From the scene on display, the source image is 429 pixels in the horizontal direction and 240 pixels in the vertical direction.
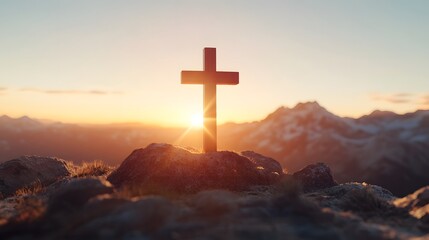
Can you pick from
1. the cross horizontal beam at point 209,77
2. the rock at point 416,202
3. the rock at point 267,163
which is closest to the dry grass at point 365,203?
the rock at point 416,202

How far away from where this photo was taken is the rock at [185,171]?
606 inches

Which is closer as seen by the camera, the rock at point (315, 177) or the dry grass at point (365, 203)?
the dry grass at point (365, 203)

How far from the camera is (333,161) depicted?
198 m

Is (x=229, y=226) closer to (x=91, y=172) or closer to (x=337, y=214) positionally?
(x=337, y=214)

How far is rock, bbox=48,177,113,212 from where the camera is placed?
31.1 feet

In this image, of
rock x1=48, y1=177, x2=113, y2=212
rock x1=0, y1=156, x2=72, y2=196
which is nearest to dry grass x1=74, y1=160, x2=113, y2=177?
rock x1=0, y1=156, x2=72, y2=196

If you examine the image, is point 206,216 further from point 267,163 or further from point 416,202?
point 267,163

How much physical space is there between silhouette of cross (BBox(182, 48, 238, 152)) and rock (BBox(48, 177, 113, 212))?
348 inches

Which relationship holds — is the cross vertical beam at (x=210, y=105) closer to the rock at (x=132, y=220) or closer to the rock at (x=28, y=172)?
the rock at (x=28, y=172)

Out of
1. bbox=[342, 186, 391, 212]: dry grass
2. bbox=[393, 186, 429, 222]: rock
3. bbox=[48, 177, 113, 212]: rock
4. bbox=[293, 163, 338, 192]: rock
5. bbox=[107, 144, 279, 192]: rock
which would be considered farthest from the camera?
bbox=[293, 163, 338, 192]: rock

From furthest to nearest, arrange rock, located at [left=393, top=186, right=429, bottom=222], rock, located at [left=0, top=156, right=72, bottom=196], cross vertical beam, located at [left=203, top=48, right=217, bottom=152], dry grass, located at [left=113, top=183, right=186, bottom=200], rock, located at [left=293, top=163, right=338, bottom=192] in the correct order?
1. rock, located at [left=0, top=156, right=72, bottom=196]
2. cross vertical beam, located at [left=203, top=48, right=217, bottom=152]
3. rock, located at [left=293, top=163, right=338, bottom=192]
4. rock, located at [left=393, top=186, right=429, bottom=222]
5. dry grass, located at [left=113, top=183, right=186, bottom=200]

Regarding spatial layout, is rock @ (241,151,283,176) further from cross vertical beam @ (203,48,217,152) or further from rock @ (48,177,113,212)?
rock @ (48,177,113,212)

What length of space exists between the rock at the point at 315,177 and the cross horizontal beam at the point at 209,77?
434cm

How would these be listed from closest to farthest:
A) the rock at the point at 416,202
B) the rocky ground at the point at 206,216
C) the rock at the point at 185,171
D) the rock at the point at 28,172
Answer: the rocky ground at the point at 206,216 → the rock at the point at 416,202 → the rock at the point at 185,171 → the rock at the point at 28,172
